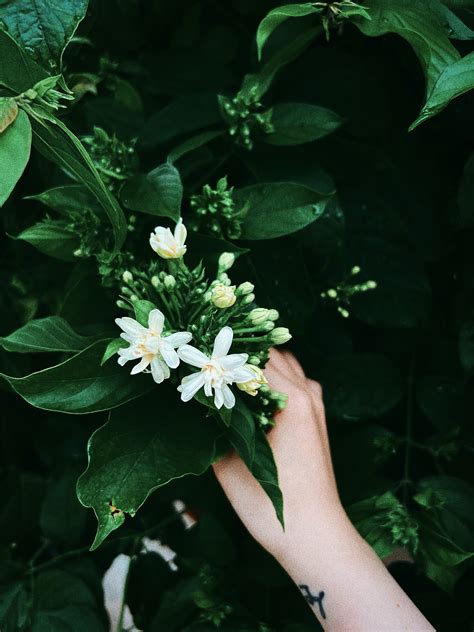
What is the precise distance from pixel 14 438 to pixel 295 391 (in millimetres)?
616

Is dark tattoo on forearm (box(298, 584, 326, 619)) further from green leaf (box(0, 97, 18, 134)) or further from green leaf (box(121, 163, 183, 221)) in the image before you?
green leaf (box(0, 97, 18, 134))

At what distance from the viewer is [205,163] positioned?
1.03 m

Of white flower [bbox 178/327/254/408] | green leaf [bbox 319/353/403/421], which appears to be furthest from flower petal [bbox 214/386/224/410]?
green leaf [bbox 319/353/403/421]

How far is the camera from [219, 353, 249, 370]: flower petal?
0.73 metres

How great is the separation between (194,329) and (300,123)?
1.24 ft

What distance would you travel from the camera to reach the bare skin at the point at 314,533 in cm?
83

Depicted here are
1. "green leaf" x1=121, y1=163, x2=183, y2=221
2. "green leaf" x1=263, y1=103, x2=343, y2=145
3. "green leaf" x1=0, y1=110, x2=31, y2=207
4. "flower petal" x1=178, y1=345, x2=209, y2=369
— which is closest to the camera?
"green leaf" x1=0, y1=110, x2=31, y2=207

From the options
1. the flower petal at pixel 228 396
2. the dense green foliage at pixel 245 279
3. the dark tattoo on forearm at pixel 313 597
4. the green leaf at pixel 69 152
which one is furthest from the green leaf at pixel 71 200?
the dark tattoo on forearm at pixel 313 597

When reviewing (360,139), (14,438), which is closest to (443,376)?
(360,139)

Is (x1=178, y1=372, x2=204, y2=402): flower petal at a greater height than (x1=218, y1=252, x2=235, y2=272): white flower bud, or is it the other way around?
(x1=218, y1=252, x2=235, y2=272): white flower bud

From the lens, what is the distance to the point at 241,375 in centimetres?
74

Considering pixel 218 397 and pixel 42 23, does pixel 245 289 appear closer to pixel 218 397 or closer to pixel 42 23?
pixel 218 397

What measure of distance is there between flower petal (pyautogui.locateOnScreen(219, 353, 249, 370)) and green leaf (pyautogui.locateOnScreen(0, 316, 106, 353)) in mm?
189

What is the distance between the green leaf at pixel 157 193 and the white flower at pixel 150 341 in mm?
150
